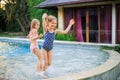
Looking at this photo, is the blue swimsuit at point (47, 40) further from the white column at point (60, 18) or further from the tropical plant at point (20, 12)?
the tropical plant at point (20, 12)

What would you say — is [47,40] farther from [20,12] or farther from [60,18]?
[20,12]

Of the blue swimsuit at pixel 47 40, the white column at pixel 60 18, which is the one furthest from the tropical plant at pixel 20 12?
the blue swimsuit at pixel 47 40

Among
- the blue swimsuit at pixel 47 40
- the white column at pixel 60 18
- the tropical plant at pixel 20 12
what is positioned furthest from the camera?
the tropical plant at pixel 20 12

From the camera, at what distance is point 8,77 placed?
6551mm

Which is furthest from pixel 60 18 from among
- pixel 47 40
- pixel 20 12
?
pixel 47 40

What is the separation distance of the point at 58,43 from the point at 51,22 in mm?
8529

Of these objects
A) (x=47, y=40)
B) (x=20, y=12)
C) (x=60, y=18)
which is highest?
(x=20, y=12)

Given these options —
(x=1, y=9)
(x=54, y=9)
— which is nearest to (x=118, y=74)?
(x=54, y=9)

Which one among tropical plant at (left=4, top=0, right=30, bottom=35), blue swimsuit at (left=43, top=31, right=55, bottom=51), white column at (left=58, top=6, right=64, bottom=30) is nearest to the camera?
blue swimsuit at (left=43, top=31, right=55, bottom=51)

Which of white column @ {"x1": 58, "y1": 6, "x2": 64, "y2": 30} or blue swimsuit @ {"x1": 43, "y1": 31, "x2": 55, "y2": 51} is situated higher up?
white column @ {"x1": 58, "y1": 6, "x2": 64, "y2": 30}

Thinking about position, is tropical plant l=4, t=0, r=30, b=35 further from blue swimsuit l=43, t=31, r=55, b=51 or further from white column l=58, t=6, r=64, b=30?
blue swimsuit l=43, t=31, r=55, b=51

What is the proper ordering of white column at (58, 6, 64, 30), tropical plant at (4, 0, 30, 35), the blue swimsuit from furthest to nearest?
tropical plant at (4, 0, 30, 35) → white column at (58, 6, 64, 30) → the blue swimsuit

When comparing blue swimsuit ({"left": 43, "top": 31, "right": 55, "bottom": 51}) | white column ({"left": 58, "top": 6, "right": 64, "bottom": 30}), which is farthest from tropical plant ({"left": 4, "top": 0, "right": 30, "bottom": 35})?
blue swimsuit ({"left": 43, "top": 31, "right": 55, "bottom": 51})

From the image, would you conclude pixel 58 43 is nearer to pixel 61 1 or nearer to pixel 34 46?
pixel 61 1
